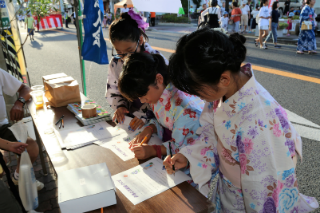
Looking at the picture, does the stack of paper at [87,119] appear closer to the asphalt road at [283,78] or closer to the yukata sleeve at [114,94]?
the yukata sleeve at [114,94]

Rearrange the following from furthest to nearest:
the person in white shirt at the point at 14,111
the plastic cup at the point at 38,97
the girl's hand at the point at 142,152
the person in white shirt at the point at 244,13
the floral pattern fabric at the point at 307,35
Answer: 1. the person in white shirt at the point at 244,13
2. the floral pattern fabric at the point at 307,35
3. the person in white shirt at the point at 14,111
4. the plastic cup at the point at 38,97
5. the girl's hand at the point at 142,152

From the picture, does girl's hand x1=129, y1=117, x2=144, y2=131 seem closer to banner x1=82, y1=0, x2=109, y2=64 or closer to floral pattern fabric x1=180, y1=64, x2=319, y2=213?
floral pattern fabric x1=180, y1=64, x2=319, y2=213

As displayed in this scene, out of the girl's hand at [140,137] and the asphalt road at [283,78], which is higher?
the girl's hand at [140,137]

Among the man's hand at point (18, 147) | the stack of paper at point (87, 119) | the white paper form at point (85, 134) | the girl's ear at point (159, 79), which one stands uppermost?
the girl's ear at point (159, 79)

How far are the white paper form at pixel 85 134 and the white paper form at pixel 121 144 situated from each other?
60mm

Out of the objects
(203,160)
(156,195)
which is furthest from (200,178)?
(156,195)

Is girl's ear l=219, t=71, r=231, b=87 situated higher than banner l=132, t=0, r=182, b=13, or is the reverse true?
banner l=132, t=0, r=182, b=13

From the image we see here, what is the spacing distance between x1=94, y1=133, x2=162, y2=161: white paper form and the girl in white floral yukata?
55 centimetres

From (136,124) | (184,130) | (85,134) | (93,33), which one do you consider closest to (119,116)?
(136,124)

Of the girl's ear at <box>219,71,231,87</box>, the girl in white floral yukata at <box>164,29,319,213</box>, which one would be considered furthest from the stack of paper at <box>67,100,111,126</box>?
the girl's ear at <box>219,71,231,87</box>

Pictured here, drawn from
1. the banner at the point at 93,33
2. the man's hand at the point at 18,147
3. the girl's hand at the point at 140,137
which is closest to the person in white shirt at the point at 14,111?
the man's hand at the point at 18,147

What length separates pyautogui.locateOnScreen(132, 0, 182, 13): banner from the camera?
2.01 meters

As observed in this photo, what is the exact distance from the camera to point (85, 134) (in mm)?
1659

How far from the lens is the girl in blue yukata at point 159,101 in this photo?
143cm
